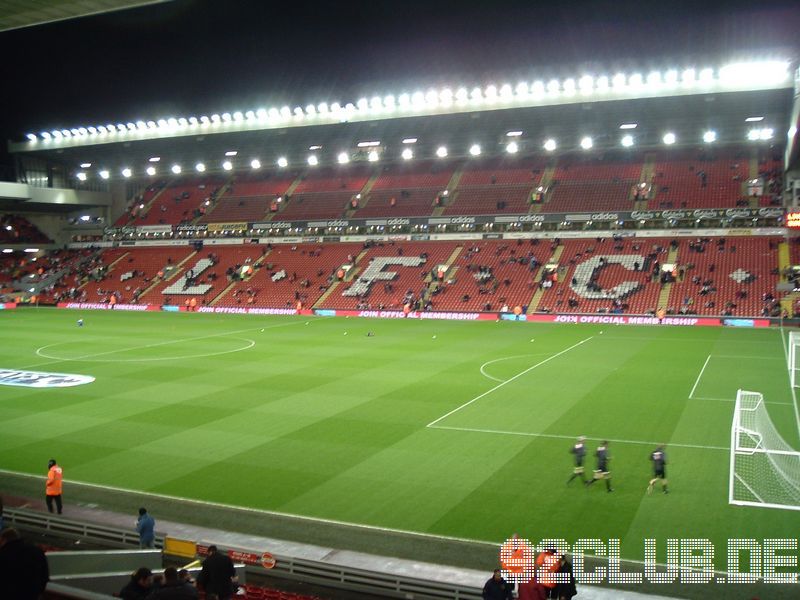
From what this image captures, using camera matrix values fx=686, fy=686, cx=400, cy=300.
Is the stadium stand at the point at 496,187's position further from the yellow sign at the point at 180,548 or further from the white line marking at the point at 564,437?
the yellow sign at the point at 180,548

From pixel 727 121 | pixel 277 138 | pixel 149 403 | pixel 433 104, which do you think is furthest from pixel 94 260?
pixel 727 121

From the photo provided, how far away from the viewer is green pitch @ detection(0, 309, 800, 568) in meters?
14.1

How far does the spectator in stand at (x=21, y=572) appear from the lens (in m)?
4.55

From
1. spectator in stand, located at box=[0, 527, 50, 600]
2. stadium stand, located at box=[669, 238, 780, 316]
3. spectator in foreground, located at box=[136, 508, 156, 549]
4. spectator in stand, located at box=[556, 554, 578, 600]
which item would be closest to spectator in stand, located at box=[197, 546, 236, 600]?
spectator in foreground, located at box=[136, 508, 156, 549]

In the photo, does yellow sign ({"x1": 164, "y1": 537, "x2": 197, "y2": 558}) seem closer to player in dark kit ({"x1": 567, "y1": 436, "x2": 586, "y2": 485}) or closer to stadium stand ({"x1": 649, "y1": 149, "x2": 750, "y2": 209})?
player in dark kit ({"x1": 567, "y1": 436, "x2": 586, "y2": 485})

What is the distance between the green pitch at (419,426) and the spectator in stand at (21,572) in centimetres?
935

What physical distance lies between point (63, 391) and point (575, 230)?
43966mm

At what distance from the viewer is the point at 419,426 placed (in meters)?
20.5

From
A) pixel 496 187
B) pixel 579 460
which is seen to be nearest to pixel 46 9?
pixel 579 460

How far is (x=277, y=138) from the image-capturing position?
62.6 metres

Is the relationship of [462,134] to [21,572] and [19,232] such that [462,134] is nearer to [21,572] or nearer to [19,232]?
[19,232]

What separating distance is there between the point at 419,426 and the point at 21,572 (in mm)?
16305

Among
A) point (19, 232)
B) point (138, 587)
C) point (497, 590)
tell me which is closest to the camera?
point (138, 587)

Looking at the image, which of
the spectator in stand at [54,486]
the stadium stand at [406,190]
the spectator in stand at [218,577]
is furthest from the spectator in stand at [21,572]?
the stadium stand at [406,190]
